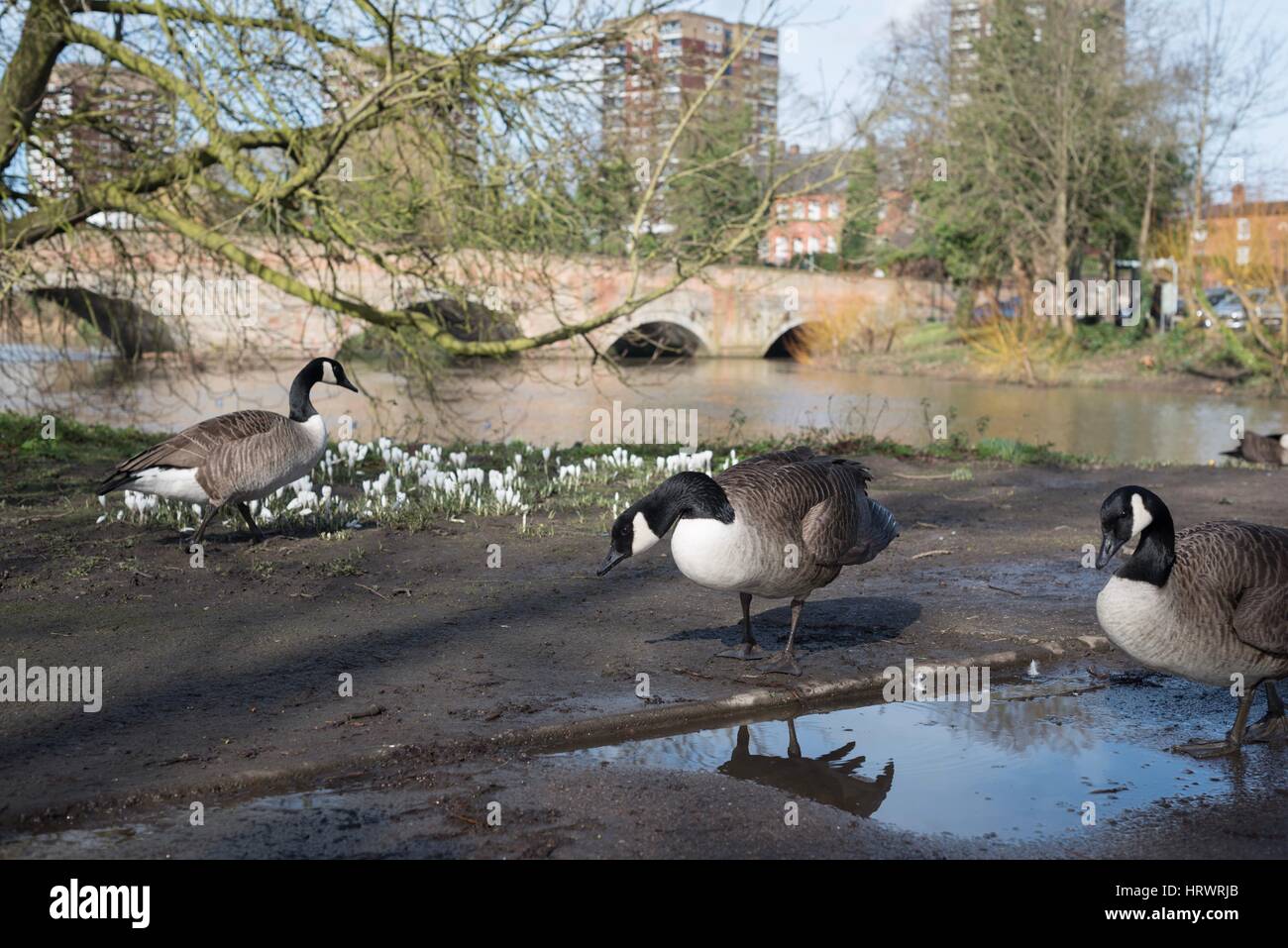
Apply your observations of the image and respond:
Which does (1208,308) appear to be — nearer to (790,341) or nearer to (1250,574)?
(790,341)

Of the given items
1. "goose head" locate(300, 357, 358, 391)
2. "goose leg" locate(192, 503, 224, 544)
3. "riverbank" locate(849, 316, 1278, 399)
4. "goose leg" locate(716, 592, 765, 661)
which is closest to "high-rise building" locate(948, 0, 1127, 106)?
"riverbank" locate(849, 316, 1278, 399)

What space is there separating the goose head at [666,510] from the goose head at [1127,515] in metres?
1.72

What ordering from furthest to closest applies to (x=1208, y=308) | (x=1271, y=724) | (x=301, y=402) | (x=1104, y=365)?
(x=1104, y=365) < (x=1208, y=308) < (x=301, y=402) < (x=1271, y=724)

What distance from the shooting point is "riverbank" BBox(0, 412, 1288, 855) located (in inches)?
182

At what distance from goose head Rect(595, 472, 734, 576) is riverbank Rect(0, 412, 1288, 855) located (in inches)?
29.4

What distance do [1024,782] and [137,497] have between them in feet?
24.5

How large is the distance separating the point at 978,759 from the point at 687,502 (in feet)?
5.88

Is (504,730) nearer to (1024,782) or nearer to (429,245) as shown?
(1024,782)

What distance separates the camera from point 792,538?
615cm

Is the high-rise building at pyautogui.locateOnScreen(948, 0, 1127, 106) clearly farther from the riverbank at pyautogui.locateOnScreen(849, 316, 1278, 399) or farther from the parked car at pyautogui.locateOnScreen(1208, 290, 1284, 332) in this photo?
the parked car at pyautogui.locateOnScreen(1208, 290, 1284, 332)

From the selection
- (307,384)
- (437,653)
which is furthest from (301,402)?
(437,653)

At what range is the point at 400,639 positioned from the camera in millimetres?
6949

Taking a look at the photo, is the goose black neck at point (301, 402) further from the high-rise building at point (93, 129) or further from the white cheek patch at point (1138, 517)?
the white cheek patch at point (1138, 517)
